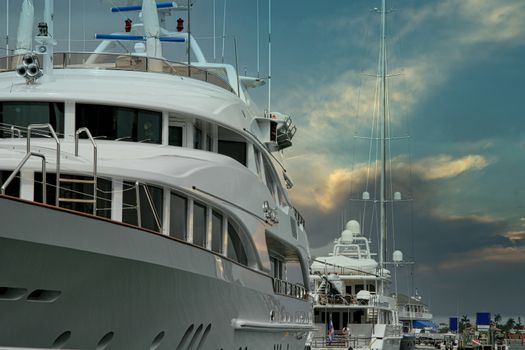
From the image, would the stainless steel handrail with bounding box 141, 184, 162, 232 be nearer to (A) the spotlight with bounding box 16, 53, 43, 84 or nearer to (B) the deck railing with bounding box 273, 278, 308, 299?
(A) the spotlight with bounding box 16, 53, 43, 84

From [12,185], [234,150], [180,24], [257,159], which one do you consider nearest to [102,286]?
[12,185]

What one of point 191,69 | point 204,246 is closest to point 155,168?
point 204,246

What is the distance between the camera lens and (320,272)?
61562mm

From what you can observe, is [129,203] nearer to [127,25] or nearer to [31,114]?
[31,114]

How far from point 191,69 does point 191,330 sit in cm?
776

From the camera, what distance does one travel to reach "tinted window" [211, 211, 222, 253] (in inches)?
687

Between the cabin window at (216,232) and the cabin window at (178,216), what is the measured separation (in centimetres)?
99

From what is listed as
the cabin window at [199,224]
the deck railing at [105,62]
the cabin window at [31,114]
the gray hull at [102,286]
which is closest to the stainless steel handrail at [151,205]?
the gray hull at [102,286]

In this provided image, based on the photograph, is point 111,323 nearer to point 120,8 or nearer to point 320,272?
point 120,8

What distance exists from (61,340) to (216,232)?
5.59 m

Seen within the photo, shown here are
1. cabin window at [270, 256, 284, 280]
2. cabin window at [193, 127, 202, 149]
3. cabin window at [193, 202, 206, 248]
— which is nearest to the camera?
cabin window at [193, 202, 206, 248]

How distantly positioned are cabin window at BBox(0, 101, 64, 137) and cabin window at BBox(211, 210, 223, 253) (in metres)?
3.40

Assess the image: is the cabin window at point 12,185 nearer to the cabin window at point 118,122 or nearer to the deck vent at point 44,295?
the cabin window at point 118,122

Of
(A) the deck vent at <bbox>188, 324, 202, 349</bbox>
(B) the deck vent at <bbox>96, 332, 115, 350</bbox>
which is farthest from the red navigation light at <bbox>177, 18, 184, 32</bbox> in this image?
(B) the deck vent at <bbox>96, 332, 115, 350</bbox>
